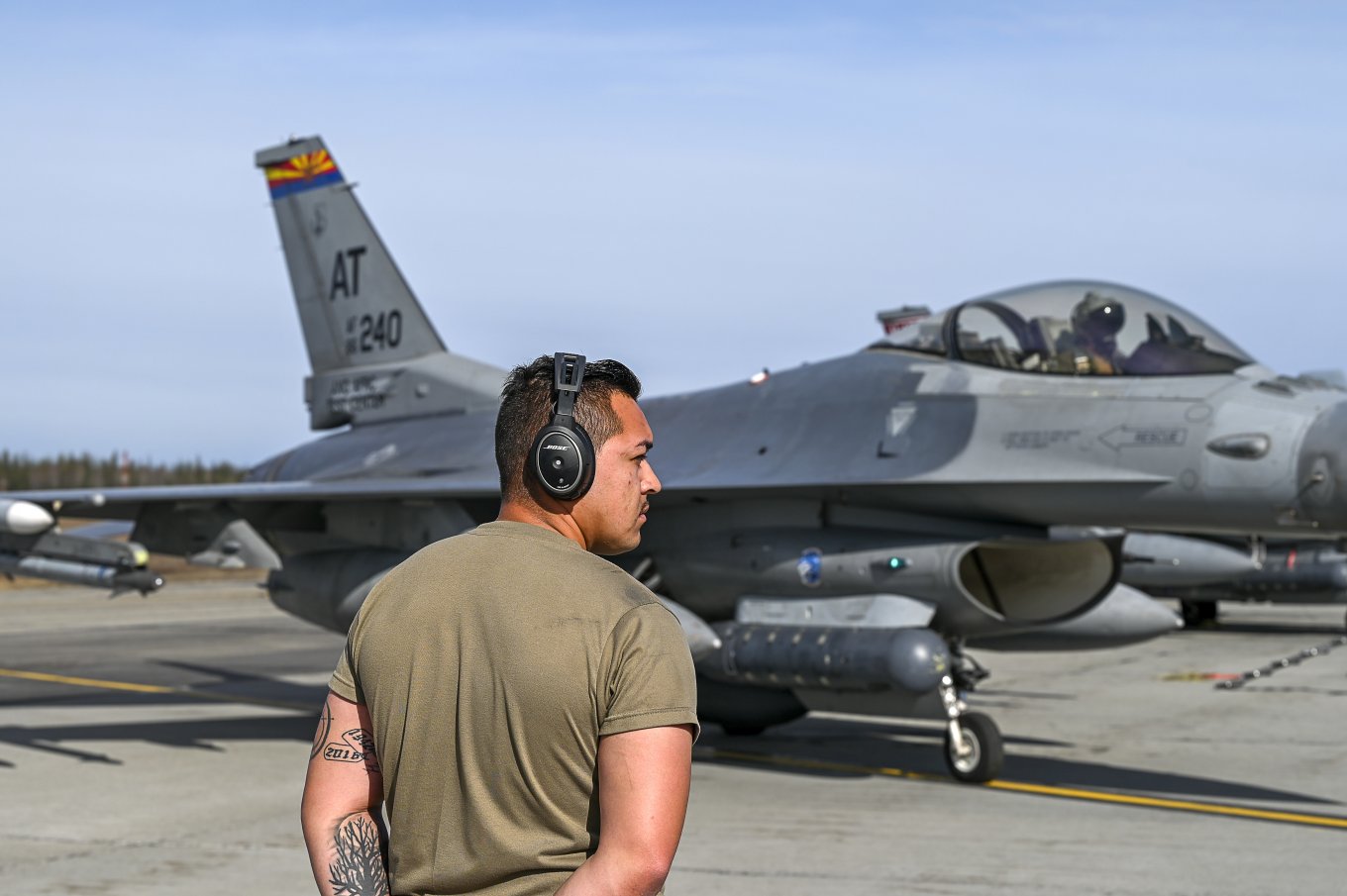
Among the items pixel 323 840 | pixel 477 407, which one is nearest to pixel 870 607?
pixel 477 407

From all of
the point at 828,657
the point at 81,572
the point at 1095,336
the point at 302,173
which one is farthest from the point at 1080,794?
the point at 302,173

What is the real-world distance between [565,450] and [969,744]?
724 cm

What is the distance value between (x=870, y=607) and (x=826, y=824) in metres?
1.77

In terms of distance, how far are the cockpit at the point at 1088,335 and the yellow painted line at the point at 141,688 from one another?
7.11 meters

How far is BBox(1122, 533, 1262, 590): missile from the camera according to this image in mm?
15914

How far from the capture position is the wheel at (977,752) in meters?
8.95

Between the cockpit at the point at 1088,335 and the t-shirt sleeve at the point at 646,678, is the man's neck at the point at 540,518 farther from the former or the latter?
the cockpit at the point at 1088,335

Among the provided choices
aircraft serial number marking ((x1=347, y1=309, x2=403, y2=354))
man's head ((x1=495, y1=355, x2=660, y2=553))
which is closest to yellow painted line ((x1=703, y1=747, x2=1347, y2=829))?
aircraft serial number marking ((x1=347, y1=309, x2=403, y2=354))

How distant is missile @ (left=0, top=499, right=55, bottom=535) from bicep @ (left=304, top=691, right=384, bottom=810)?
834 centimetres

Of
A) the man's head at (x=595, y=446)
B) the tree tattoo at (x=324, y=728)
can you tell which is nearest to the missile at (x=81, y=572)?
the tree tattoo at (x=324, y=728)

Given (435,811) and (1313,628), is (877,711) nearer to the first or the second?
(435,811)

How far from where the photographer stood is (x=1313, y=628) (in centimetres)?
2302

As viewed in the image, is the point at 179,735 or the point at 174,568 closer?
the point at 179,735

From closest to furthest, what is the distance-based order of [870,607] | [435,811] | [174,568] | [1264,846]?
[435,811] < [1264,846] < [870,607] < [174,568]
